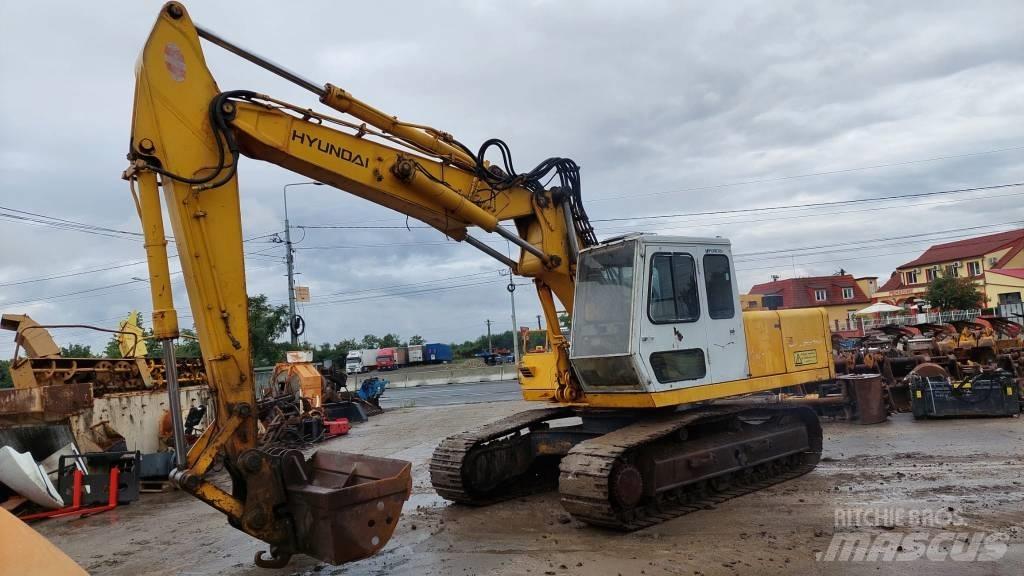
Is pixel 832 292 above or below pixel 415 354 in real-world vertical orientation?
above

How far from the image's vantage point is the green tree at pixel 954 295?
143ft

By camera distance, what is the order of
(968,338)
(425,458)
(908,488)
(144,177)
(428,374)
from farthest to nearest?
(428,374), (968,338), (425,458), (908,488), (144,177)

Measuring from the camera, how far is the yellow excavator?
518 centimetres

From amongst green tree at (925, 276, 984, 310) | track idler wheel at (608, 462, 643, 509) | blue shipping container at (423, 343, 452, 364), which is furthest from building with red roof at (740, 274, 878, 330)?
track idler wheel at (608, 462, 643, 509)

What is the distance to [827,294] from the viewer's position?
190ft

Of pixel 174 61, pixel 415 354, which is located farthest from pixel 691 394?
pixel 415 354

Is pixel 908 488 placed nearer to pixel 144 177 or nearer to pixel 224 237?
pixel 224 237

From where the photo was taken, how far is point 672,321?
278 inches

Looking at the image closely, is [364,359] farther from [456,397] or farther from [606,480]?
[606,480]

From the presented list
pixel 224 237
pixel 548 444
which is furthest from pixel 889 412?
pixel 224 237

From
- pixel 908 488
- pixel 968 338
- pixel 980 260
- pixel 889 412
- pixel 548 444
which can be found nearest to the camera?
pixel 908 488

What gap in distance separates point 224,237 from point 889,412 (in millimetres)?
11980

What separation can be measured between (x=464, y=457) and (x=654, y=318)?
243 cm

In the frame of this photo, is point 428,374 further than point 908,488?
Yes
